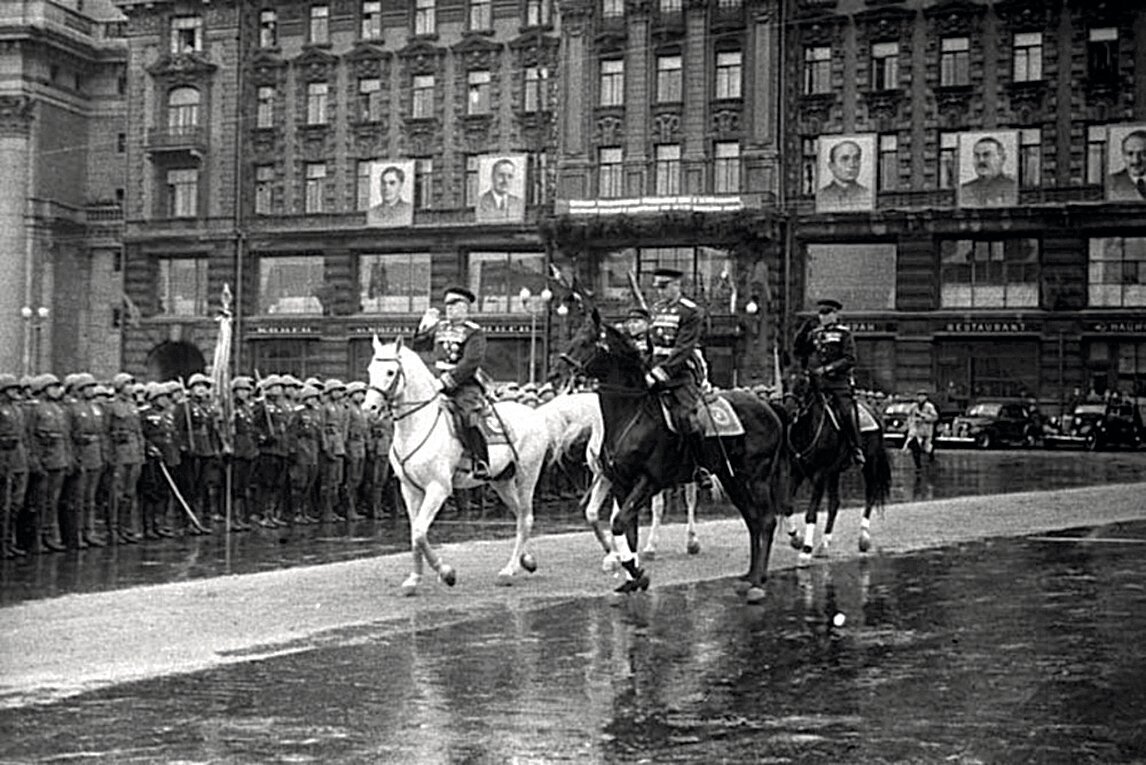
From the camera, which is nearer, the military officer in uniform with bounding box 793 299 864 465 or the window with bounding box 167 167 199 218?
the military officer in uniform with bounding box 793 299 864 465

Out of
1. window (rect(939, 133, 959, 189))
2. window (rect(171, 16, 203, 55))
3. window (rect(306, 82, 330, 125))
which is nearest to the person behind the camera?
window (rect(939, 133, 959, 189))

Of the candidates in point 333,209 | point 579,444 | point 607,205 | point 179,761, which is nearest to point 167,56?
point 333,209

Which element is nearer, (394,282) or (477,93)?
(477,93)

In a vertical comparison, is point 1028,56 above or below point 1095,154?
above

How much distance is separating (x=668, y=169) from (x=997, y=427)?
15.7 m

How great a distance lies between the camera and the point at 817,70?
193ft

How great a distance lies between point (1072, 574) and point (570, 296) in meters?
5.97

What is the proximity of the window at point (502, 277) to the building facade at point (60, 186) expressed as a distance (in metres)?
17.5

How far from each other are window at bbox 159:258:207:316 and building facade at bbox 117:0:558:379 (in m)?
0.08

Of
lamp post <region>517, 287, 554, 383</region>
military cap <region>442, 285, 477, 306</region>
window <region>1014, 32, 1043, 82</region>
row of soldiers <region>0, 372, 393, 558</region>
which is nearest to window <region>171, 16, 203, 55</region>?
lamp post <region>517, 287, 554, 383</region>

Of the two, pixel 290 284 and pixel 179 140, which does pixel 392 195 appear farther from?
pixel 179 140

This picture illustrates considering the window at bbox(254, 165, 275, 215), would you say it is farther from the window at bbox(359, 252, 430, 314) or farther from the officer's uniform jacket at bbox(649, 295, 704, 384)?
the officer's uniform jacket at bbox(649, 295, 704, 384)

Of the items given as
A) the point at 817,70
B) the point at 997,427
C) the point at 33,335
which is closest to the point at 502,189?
the point at 817,70

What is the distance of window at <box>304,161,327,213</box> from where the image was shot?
64.4 meters
